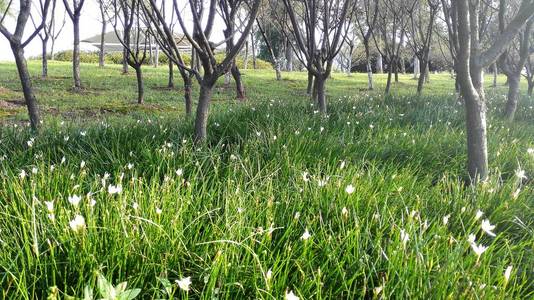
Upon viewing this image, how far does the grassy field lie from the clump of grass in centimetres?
A: 1

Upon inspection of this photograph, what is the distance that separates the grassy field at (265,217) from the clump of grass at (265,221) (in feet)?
0.04

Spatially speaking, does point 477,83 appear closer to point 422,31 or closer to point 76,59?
point 422,31

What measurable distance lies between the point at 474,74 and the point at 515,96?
13.5 feet

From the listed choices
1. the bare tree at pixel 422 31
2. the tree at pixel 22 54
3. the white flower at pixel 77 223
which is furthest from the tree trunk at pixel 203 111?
the bare tree at pixel 422 31

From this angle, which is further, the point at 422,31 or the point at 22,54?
the point at 422,31

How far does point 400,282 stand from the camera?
1.95 meters

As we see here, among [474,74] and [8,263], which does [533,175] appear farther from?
[8,263]

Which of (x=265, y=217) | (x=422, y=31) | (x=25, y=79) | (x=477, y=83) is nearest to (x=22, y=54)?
(x=25, y=79)

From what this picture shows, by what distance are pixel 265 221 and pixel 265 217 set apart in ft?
0.08

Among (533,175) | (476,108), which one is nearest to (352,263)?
(476,108)

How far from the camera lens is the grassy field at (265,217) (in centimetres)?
194

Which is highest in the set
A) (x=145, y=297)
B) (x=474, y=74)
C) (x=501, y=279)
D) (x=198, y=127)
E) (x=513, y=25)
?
(x=513, y=25)

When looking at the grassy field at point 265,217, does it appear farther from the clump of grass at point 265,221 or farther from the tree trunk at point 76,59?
the tree trunk at point 76,59

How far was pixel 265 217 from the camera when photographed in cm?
263
